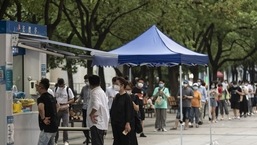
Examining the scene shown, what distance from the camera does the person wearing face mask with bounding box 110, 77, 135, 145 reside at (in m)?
12.4

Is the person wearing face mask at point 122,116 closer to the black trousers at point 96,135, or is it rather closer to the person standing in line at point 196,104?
the black trousers at point 96,135

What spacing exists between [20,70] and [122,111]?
9.60 feet

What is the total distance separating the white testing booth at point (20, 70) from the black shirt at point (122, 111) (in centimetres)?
191

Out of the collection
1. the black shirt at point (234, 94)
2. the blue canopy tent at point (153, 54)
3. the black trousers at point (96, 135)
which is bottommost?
the black trousers at point (96, 135)

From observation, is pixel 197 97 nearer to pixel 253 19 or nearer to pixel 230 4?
pixel 230 4

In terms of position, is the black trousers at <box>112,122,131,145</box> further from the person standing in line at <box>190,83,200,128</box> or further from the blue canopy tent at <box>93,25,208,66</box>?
the person standing in line at <box>190,83,200,128</box>

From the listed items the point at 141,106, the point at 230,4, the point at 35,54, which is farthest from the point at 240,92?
the point at 35,54

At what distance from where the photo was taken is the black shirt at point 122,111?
12406 millimetres

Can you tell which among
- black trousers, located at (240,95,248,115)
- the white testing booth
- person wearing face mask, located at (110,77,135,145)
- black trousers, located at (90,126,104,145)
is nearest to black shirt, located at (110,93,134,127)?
person wearing face mask, located at (110,77,135,145)

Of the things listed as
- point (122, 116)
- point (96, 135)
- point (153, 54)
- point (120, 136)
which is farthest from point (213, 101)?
point (96, 135)

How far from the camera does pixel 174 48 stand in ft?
61.2

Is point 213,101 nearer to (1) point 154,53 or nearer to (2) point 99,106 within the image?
(1) point 154,53

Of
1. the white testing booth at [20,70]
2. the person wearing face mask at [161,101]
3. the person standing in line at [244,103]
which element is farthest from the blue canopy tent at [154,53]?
the person standing in line at [244,103]

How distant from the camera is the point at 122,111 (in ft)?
40.8
